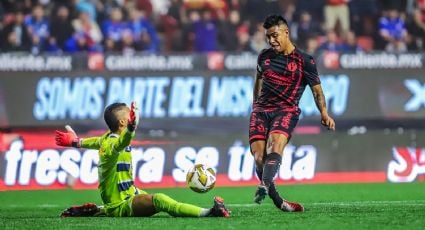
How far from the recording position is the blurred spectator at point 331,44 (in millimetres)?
20216

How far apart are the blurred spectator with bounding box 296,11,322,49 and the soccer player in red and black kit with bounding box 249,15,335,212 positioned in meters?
9.34

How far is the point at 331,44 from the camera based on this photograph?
67.0ft

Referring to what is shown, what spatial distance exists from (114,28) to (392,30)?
5.78 metres

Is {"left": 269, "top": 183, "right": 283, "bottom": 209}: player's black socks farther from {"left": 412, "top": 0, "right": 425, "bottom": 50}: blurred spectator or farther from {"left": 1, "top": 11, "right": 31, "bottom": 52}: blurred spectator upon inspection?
{"left": 412, "top": 0, "right": 425, "bottom": 50}: blurred spectator

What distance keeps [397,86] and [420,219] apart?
799 cm

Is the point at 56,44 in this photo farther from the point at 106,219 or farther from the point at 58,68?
the point at 106,219

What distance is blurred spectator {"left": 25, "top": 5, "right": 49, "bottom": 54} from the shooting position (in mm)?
19625

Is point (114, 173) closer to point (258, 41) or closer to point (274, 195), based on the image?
point (274, 195)

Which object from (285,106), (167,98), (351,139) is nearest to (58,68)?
(167,98)

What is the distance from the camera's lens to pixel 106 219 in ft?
34.3

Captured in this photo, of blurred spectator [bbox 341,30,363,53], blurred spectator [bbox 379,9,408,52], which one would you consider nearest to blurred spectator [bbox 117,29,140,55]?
blurred spectator [bbox 341,30,363,53]

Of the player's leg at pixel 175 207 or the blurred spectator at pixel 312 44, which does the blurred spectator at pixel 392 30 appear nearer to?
the blurred spectator at pixel 312 44

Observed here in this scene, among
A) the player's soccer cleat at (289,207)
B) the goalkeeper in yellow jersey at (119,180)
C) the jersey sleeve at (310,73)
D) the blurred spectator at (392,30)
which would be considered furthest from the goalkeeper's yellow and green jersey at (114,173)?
the blurred spectator at (392,30)

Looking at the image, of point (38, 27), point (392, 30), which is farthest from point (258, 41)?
point (38, 27)
